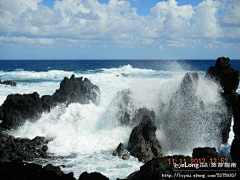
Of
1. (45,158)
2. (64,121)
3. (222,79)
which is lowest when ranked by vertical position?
(45,158)

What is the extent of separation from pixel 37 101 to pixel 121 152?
8.11m

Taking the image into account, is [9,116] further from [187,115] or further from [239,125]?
[239,125]

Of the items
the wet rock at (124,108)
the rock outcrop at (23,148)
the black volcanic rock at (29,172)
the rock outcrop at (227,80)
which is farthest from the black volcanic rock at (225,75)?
the rock outcrop at (23,148)

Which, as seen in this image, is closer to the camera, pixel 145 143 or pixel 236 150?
pixel 236 150

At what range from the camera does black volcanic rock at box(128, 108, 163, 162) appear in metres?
10.8

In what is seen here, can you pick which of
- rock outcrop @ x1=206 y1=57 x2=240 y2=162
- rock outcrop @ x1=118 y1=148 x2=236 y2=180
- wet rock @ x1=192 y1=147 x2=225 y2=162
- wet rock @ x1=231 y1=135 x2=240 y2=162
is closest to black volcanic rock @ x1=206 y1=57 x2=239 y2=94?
rock outcrop @ x1=206 y1=57 x2=240 y2=162

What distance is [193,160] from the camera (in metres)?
6.50

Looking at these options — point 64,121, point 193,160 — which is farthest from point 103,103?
point 193,160

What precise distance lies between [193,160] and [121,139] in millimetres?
6579

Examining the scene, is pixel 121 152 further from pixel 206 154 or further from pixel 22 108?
pixel 22 108

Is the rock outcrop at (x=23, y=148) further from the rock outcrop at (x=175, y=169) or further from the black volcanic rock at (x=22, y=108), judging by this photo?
the rock outcrop at (x=175, y=169)

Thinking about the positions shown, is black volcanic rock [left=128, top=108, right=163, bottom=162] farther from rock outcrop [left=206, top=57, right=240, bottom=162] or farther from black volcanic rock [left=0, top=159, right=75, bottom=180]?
black volcanic rock [left=0, top=159, right=75, bottom=180]

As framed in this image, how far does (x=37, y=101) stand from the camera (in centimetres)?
1644

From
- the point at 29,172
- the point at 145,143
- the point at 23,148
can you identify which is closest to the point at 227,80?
the point at 145,143
